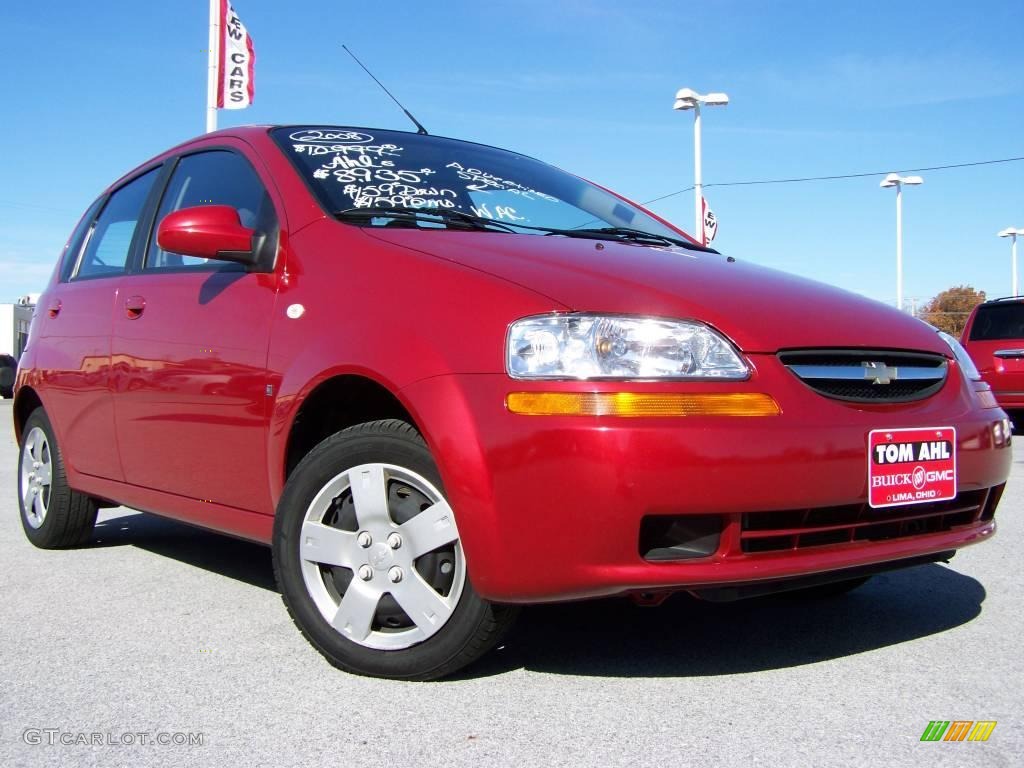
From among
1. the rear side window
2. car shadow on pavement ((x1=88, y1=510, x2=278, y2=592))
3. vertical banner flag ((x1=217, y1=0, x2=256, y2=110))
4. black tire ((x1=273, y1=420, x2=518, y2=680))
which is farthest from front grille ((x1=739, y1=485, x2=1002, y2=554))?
vertical banner flag ((x1=217, y1=0, x2=256, y2=110))

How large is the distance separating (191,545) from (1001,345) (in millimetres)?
9731

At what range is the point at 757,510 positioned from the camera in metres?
2.47

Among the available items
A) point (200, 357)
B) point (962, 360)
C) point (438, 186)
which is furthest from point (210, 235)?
point (962, 360)

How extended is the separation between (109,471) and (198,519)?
78cm

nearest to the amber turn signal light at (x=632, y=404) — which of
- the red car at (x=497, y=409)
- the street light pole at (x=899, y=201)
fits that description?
the red car at (x=497, y=409)

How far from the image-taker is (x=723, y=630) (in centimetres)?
329

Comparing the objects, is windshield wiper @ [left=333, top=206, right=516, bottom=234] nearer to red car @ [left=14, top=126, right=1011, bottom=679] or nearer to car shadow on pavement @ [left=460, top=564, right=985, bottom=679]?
red car @ [left=14, top=126, right=1011, bottom=679]

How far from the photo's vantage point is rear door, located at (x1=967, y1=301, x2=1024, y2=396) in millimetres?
11617

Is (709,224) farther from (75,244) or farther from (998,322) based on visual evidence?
(75,244)

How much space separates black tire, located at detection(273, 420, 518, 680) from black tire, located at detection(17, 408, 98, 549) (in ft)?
6.68

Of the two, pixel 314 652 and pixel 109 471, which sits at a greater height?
pixel 109 471

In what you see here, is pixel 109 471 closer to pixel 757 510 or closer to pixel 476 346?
pixel 476 346

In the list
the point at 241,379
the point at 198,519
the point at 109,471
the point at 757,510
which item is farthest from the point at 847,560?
the point at 109,471

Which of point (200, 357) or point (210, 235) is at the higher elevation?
point (210, 235)
